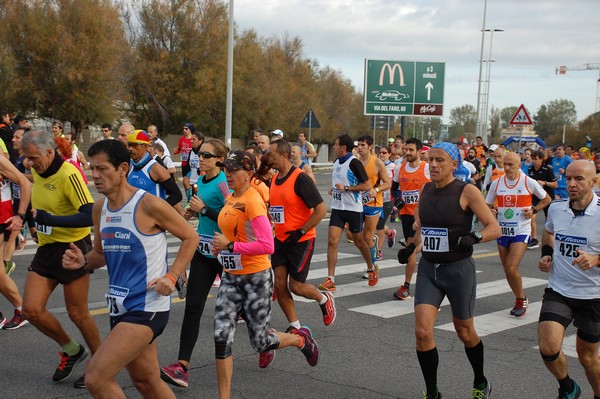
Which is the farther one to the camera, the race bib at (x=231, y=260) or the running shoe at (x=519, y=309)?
the running shoe at (x=519, y=309)

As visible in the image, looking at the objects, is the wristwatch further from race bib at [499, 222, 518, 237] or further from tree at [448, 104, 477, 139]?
tree at [448, 104, 477, 139]

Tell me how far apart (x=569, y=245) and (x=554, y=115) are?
163392mm

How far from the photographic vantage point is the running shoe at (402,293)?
10039 millimetres

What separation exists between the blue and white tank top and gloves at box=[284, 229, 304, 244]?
2.90m

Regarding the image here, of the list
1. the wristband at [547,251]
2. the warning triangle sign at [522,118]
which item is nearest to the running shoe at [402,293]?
the wristband at [547,251]

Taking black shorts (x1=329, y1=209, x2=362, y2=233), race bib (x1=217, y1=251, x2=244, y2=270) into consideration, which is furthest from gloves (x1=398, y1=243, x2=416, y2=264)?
black shorts (x1=329, y1=209, x2=362, y2=233)

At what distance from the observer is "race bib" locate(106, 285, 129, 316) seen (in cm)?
454

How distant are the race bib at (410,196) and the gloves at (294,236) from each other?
386 centimetres

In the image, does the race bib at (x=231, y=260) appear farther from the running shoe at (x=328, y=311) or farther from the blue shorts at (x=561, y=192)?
the blue shorts at (x=561, y=192)

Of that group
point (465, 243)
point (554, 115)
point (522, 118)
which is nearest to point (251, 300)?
point (465, 243)

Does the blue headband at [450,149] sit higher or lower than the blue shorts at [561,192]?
higher

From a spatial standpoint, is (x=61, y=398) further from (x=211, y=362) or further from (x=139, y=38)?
(x=139, y=38)

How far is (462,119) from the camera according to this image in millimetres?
178250

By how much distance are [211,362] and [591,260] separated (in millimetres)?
3321
